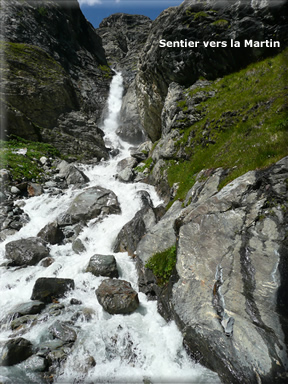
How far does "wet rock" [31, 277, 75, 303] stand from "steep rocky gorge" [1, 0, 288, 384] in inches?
30.3

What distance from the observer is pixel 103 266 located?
10336 millimetres

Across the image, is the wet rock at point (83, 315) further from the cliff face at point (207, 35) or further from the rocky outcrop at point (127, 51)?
the rocky outcrop at point (127, 51)

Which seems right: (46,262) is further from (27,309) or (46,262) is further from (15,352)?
(15,352)

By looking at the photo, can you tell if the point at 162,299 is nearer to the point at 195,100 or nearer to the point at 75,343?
the point at 75,343

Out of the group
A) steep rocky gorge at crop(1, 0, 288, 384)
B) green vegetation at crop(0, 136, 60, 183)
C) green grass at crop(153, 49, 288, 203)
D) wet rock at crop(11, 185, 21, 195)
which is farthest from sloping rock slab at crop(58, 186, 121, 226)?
green vegetation at crop(0, 136, 60, 183)

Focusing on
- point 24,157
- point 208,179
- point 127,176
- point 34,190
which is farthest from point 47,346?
point 24,157

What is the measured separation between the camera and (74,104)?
36.9 m

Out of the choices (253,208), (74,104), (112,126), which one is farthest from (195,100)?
(112,126)

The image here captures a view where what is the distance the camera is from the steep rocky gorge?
5.18 m

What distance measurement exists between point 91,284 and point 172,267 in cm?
421

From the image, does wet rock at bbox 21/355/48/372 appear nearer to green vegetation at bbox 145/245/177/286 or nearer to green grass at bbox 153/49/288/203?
green vegetation at bbox 145/245/177/286

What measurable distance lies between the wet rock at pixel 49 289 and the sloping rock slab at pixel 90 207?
22.5ft

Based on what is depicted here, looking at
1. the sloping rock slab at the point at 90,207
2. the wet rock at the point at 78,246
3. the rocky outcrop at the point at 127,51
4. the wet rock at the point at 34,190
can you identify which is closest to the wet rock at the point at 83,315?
the wet rock at the point at 78,246

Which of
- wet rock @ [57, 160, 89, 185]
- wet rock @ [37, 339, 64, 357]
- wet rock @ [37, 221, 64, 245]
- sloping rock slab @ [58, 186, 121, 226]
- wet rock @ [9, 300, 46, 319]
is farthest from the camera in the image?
wet rock @ [57, 160, 89, 185]
